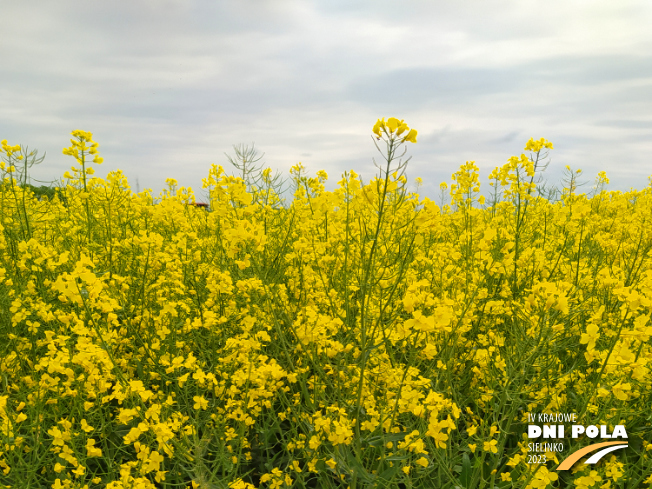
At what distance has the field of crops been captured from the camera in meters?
1.87

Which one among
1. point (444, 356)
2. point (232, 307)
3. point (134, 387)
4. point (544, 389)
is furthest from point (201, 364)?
point (544, 389)

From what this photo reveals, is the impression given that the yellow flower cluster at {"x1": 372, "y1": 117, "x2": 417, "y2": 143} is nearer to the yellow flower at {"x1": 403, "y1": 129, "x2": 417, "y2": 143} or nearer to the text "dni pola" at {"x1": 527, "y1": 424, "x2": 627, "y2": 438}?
the yellow flower at {"x1": 403, "y1": 129, "x2": 417, "y2": 143}

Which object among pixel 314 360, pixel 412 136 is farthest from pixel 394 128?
pixel 314 360

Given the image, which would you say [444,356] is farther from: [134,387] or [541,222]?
[541,222]

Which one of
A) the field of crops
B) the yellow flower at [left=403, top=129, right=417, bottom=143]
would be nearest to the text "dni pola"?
the field of crops

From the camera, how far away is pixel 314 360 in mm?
2117

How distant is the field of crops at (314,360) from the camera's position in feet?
6.15

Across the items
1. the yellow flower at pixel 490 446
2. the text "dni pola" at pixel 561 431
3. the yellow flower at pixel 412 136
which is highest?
the yellow flower at pixel 412 136

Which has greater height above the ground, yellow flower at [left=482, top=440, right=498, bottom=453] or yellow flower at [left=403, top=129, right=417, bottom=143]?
yellow flower at [left=403, top=129, right=417, bottom=143]

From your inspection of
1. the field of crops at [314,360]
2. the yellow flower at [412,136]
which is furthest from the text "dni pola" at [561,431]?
the yellow flower at [412,136]

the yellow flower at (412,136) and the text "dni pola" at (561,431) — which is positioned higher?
the yellow flower at (412,136)

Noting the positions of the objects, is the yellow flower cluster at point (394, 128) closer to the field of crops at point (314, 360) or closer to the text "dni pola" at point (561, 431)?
the field of crops at point (314, 360)

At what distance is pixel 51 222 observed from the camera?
4.31 meters

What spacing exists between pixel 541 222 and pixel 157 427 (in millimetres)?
5316
